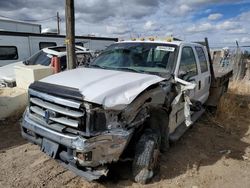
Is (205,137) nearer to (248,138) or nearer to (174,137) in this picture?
(248,138)

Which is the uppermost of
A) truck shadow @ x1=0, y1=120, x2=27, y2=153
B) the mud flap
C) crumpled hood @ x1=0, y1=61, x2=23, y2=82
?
the mud flap

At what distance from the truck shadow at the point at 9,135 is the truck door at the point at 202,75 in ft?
11.9

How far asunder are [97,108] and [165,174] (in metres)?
1.67

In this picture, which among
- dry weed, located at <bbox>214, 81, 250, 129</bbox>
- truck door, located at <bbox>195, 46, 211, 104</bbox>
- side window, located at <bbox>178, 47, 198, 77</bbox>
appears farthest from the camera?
dry weed, located at <bbox>214, 81, 250, 129</bbox>

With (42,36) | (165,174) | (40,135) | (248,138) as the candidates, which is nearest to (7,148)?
(40,135)

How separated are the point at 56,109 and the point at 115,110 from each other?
769 millimetres

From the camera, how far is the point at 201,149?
507 centimetres

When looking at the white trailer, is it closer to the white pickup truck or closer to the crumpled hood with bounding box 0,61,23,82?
the crumpled hood with bounding box 0,61,23,82

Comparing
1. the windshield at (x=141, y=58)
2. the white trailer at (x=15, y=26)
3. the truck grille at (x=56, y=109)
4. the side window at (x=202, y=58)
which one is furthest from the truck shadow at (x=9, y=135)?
the white trailer at (x=15, y=26)

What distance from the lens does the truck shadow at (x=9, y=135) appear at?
496 cm

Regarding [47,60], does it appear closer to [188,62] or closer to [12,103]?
[12,103]

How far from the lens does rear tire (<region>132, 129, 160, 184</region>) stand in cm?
363

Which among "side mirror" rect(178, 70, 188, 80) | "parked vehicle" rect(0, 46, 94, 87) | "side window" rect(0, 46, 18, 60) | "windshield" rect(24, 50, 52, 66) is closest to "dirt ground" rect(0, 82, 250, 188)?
"side mirror" rect(178, 70, 188, 80)

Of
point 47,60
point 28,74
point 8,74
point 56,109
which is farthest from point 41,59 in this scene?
point 56,109
